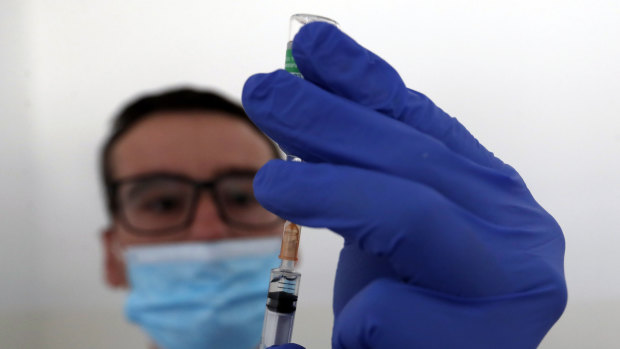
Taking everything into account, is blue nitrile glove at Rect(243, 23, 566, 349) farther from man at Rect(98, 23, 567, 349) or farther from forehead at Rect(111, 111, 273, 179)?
forehead at Rect(111, 111, 273, 179)

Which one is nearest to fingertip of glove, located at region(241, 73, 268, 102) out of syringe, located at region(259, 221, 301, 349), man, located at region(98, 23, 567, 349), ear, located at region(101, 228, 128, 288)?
man, located at region(98, 23, 567, 349)

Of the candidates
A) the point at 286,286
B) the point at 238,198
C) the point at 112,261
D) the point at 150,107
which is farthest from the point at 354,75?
the point at 112,261

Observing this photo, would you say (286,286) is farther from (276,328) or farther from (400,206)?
(400,206)

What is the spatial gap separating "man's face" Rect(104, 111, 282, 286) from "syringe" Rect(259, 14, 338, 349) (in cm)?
46

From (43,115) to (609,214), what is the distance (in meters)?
1.37

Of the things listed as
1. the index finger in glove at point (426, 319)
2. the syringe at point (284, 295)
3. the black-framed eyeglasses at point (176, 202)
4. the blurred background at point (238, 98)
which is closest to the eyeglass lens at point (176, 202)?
the black-framed eyeglasses at point (176, 202)

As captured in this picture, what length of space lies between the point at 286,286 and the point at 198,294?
45 cm

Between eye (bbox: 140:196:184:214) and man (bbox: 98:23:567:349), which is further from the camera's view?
eye (bbox: 140:196:184:214)

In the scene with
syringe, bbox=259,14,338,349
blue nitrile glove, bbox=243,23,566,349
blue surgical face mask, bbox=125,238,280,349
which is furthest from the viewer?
blue surgical face mask, bbox=125,238,280,349

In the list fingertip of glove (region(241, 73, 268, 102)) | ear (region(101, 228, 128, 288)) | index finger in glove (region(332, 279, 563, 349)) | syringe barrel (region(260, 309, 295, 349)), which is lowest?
ear (region(101, 228, 128, 288))

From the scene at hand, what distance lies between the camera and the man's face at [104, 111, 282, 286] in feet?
→ 3.54

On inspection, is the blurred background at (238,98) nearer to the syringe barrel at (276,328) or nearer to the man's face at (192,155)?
the man's face at (192,155)

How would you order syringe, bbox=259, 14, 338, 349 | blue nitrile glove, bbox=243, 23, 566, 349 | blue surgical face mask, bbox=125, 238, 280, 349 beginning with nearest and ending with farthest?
blue nitrile glove, bbox=243, 23, 566, 349 → syringe, bbox=259, 14, 338, 349 → blue surgical face mask, bbox=125, 238, 280, 349

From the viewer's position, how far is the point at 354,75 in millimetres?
578
